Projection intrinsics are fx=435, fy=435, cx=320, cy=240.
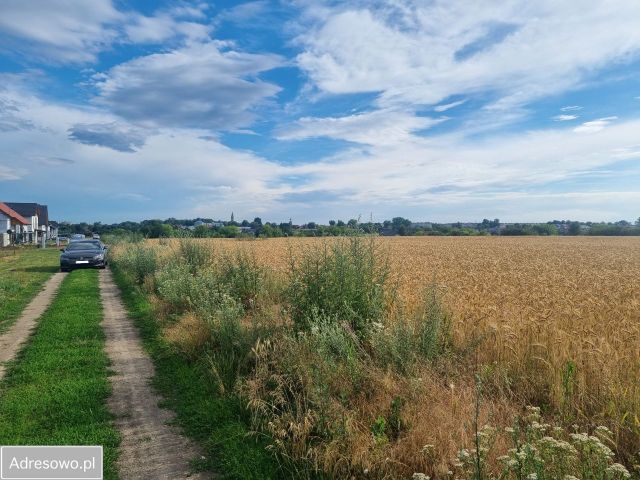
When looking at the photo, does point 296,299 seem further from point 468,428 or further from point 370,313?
point 468,428

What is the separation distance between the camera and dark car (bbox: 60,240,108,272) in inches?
912

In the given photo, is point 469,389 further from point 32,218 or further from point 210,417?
point 32,218

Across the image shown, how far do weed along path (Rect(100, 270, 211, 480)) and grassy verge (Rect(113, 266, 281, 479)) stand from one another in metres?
0.15

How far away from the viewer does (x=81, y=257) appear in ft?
77.0

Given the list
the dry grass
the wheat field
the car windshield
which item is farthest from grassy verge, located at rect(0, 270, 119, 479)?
the car windshield

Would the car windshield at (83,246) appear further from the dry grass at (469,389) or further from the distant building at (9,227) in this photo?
the distant building at (9,227)

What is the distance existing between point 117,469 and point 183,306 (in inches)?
279

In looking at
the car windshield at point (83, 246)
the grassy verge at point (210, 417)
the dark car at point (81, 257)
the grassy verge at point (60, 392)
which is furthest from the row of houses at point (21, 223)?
the grassy verge at point (210, 417)

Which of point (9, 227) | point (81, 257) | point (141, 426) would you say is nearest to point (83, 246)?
point (81, 257)

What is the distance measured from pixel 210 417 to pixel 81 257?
21.8m

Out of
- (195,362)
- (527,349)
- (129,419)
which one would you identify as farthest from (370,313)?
(129,419)

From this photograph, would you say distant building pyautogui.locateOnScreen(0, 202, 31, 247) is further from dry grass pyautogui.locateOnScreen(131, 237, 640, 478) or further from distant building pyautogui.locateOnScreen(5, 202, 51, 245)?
dry grass pyautogui.locateOnScreen(131, 237, 640, 478)

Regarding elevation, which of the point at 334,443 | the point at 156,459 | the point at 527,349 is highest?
the point at 527,349

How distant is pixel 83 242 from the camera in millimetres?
26062
